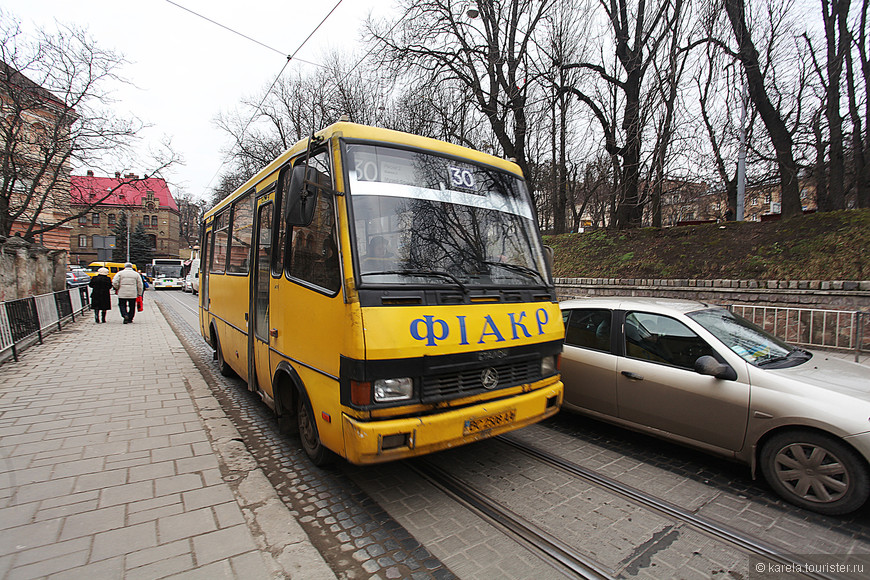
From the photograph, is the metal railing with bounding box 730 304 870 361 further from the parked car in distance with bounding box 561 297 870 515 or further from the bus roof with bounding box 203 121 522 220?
the bus roof with bounding box 203 121 522 220

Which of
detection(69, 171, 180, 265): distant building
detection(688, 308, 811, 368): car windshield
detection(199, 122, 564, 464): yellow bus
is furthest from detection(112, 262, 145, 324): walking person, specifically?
detection(69, 171, 180, 265): distant building

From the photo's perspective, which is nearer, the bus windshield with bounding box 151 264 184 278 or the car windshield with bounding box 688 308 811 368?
the car windshield with bounding box 688 308 811 368

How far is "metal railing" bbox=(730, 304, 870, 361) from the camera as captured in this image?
24.5ft

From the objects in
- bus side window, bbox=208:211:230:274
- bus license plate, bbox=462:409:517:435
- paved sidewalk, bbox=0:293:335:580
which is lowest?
paved sidewalk, bbox=0:293:335:580

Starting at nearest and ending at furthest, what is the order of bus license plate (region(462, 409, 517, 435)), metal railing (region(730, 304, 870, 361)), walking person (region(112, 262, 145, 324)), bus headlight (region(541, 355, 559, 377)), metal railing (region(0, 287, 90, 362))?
bus license plate (region(462, 409, 517, 435)), bus headlight (region(541, 355, 559, 377)), metal railing (region(730, 304, 870, 361)), metal railing (region(0, 287, 90, 362)), walking person (region(112, 262, 145, 324))

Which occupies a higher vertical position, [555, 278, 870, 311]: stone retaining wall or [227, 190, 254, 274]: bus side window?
[227, 190, 254, 274]: bus side window

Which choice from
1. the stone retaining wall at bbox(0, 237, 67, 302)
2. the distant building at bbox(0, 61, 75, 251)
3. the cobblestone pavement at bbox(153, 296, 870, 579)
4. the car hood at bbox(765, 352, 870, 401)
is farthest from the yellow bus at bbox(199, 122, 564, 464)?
the distant building at bbox(0, 61, 75, 251)

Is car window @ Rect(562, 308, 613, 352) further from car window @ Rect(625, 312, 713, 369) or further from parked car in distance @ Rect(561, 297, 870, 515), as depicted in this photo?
car window @ Rect(625, 312, 713, 369)

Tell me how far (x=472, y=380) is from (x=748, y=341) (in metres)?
2.91

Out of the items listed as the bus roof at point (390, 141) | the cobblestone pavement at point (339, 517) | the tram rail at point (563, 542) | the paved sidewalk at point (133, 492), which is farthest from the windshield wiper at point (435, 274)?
the paved sidewalk at point (133, 492)

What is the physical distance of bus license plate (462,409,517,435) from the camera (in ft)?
10.9

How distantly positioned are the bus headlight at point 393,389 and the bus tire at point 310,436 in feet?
3.05

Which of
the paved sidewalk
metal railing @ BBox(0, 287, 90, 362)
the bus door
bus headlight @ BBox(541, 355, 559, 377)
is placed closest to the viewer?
the paved sidewalk

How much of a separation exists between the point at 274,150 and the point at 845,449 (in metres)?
34.7
